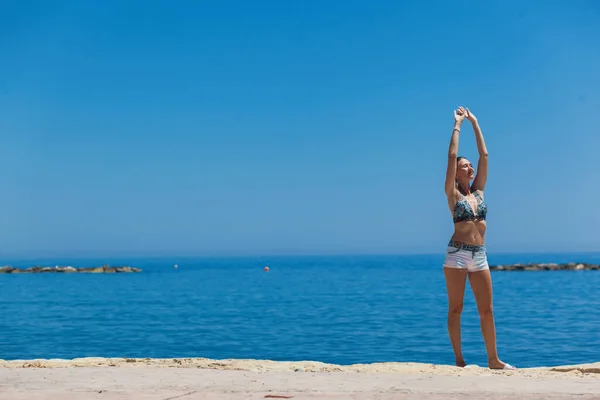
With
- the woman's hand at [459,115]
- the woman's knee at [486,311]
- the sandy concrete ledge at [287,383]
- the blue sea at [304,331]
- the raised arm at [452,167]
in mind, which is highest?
the woman's hand at [459,115]

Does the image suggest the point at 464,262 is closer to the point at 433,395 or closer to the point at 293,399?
the point at 433,395

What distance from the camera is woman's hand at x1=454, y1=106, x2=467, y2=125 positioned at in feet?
27.9

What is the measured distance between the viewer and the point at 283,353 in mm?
18484

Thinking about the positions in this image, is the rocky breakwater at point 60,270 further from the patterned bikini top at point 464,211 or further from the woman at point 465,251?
the patterned bikini top at point 464,211

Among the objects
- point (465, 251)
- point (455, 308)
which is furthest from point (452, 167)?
point (455, 308)

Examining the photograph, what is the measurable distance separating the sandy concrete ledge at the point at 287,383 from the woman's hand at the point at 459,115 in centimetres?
269

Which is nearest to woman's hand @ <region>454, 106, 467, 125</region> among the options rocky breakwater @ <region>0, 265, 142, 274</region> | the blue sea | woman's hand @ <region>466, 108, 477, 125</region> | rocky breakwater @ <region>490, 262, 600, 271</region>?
woman's hand @ <region>466, 108, 477, 125</region>

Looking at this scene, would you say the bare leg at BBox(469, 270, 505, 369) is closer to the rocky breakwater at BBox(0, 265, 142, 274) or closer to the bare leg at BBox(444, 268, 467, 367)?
the bare leg at BBox(444, 268, 467, 367)

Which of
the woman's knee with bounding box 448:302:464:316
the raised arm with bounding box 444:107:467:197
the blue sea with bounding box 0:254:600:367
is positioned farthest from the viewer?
the blue sea with bounding box 0:254:600:367

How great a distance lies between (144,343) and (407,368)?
14208 millimetres

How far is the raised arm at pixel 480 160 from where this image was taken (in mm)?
8578

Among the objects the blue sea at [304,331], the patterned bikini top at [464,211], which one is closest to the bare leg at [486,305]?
the patterned bikini top at [464,211]

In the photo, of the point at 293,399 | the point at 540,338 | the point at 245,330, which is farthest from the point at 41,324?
the point at 293,399

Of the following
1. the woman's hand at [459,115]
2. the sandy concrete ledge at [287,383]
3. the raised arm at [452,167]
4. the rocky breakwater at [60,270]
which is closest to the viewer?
the sandy concrete ledge at [287,383]
